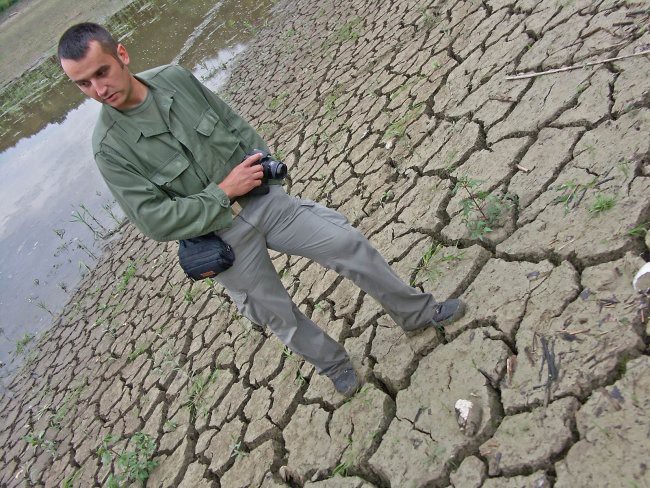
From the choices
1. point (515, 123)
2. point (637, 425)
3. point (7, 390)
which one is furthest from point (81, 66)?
point (7, 390)

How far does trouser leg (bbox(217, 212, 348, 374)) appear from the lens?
2.10 m

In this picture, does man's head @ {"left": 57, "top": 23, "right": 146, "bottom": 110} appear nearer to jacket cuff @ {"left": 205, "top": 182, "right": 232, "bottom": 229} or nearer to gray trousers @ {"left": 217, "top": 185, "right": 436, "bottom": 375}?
jacket cuff @ {"left": 205, "top": 182, "right": 232, "bottom": 229}

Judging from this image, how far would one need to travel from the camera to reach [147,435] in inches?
127

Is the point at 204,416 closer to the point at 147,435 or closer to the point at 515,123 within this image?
the point at 147,435

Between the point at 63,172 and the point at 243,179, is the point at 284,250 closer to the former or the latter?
the point at 243,179

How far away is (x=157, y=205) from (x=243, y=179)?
0.32 metres

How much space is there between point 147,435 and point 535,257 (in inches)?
95.0

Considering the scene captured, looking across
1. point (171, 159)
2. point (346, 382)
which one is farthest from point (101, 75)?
point (346, 382)

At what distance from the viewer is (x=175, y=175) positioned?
6.56ft

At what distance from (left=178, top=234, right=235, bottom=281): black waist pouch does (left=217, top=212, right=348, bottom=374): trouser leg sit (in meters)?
0.06

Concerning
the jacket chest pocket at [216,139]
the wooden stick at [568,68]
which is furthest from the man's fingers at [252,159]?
the wooden stick at [568,68]

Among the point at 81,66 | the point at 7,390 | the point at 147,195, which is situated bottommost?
the point at 7,390

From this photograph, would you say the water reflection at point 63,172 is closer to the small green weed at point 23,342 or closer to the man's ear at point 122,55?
the small green weed at point 23,342

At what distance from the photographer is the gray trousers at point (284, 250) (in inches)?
82.4
